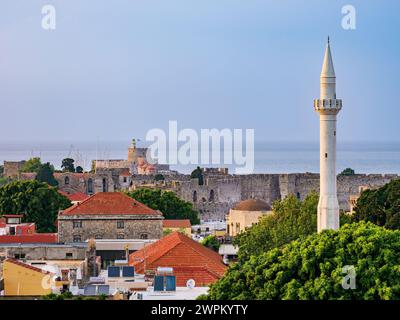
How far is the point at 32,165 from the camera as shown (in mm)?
62594

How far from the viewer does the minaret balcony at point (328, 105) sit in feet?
105

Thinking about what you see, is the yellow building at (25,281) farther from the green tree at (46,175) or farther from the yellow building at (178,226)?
the green tree at (46,175)

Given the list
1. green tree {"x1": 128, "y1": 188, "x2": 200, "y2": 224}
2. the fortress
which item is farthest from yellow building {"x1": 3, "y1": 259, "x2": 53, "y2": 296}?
the fortress

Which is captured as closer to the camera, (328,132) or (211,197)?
(328,132)

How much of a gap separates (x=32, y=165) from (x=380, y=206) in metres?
31.8

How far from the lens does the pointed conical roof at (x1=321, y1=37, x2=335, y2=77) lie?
3168cm

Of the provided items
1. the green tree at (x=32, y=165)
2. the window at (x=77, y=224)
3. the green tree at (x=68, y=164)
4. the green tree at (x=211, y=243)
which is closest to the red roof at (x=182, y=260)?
the green tree at (x=211, y=243)

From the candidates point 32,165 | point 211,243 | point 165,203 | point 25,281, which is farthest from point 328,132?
point 32,165

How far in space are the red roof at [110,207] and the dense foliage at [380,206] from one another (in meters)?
4.97

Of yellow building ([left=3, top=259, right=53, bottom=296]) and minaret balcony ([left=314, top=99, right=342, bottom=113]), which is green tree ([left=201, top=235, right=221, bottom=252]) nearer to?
minaret balcony ([left=314, top=99, right=342, bottom=113])

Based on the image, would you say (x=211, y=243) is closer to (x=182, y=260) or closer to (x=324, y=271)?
(x=182, y=260)

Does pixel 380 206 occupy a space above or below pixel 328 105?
below

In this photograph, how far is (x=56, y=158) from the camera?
7312 centimetres
